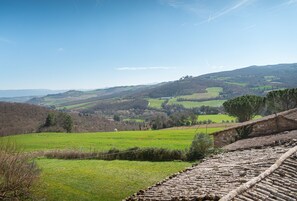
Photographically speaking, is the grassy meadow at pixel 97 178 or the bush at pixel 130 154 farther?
the bush at pixel 130 154

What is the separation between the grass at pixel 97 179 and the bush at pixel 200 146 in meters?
2.13

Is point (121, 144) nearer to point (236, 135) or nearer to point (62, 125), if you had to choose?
point (236, 135)

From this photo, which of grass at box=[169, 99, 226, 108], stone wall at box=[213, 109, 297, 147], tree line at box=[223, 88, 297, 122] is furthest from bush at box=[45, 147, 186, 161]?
grass at box=[169, 99, 226, 108]

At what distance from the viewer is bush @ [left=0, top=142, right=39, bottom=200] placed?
909 inches

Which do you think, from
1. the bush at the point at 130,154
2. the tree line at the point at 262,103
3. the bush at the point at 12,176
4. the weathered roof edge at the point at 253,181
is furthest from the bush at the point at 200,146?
the tree line at the point at 262,103

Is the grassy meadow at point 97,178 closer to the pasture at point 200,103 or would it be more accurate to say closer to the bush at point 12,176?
the bush at point 12,176

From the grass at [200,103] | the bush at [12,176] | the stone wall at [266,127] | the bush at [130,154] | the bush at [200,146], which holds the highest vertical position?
the stone wall at [266,127]

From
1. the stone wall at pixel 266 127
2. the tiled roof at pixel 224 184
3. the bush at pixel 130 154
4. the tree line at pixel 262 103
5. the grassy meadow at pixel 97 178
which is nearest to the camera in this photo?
the tiled roof at pixel 224 184

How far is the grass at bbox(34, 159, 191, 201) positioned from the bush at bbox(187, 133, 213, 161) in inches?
83.8

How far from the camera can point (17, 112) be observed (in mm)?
116125

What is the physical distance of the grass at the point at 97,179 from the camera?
102ft

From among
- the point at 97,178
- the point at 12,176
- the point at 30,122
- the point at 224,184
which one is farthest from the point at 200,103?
the point at 224,184

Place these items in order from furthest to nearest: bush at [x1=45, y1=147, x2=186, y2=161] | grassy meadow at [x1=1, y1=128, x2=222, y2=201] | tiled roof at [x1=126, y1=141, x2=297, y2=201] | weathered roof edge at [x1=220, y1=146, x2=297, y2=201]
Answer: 1. bush at [x1=45, y1=147, x2=186, y2=161]
2. grassy meadow at [x1=1, y1=128, x2=222, y2=201]
3. tiled roof at [x1=126, y1=141, x2=297, y2=201]
4. weathered roof edge at [x1=220, y1=146, x2=297, y2=201]

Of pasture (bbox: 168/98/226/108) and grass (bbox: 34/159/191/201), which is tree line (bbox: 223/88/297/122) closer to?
grass (bbox: 34/159/191/201)
